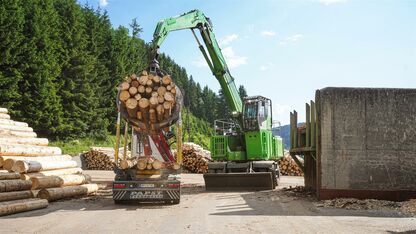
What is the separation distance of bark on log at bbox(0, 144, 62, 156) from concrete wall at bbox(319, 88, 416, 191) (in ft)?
30.1

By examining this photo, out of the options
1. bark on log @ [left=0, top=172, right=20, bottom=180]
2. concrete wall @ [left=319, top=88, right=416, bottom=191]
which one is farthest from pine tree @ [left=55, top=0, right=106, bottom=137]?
concrete wall @ [left=319, top=88, right=416, bottom=191]

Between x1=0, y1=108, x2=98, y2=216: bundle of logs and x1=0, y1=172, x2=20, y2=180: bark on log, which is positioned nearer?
x1=0, y1=108, x2=98, y2=216: bundle of logs

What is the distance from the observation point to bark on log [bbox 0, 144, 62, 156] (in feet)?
42.5

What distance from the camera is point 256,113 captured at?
1808 cm

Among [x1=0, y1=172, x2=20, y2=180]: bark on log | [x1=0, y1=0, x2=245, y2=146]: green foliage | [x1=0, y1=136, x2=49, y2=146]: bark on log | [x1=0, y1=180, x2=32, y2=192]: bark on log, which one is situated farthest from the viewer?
[x1=0, y1=0, x2=245, y2=146]: green foliage

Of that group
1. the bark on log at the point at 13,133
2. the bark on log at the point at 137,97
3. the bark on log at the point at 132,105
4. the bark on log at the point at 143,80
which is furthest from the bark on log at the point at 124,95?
the bark on log at the point at 13,133

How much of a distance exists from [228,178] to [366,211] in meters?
7.26

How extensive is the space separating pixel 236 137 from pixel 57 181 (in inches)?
329

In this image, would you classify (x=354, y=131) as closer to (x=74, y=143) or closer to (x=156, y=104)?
(x=156, y=104)

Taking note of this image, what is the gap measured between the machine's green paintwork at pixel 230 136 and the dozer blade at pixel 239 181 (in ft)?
4.03

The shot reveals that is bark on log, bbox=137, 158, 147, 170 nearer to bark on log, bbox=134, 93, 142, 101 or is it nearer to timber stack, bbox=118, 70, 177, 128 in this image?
timber stack, bbox=118, 70, 177, 128

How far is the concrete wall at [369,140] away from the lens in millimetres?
12148

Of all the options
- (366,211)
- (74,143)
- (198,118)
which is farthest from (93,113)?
(198,118)

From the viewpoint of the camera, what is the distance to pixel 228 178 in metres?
17.2
